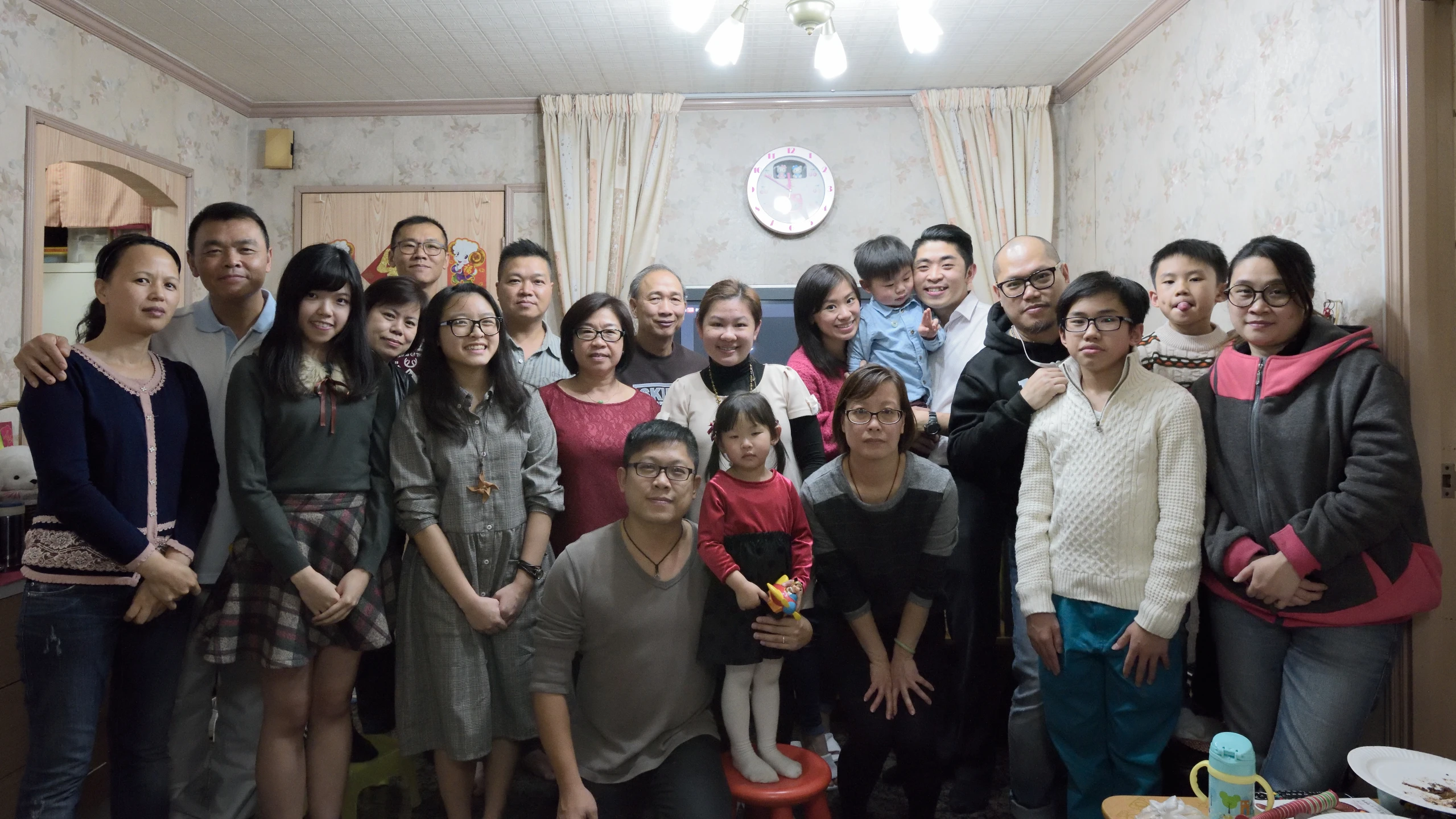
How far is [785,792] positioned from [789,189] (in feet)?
10.8

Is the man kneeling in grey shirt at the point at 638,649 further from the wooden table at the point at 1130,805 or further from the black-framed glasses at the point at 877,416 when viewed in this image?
the wooden table at the point at 1130,805

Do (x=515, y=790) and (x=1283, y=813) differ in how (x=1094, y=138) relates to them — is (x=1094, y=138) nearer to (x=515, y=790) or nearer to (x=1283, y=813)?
(x=1283, y=813)

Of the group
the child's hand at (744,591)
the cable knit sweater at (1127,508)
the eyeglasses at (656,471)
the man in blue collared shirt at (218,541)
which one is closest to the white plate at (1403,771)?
the cable knit sweater at (1127,508)

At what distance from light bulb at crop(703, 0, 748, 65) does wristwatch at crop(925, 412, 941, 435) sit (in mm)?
1440

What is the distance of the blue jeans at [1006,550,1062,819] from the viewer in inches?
78.1

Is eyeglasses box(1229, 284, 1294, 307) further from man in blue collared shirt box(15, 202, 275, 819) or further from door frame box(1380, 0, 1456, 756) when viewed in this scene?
man in blue collared shirt box(15, 202, 275, 819)

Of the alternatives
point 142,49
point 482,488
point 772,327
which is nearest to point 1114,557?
point 482,488

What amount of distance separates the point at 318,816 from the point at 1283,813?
6.45 ft

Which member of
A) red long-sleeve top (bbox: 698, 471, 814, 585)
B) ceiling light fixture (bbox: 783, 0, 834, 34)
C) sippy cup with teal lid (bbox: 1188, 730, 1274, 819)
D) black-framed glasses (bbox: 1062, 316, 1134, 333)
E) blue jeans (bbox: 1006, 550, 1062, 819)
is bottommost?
blue jeans (bbox: 1006, 550, 1062, 819)

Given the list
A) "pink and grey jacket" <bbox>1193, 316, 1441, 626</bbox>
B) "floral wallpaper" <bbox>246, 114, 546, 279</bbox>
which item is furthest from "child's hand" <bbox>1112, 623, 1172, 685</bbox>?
"floral wallpaper" <bbox>246, 114, 546, 279</bbox>

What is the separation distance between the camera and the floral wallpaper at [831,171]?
172 inches

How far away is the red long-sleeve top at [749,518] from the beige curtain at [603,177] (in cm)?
264

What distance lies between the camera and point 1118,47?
3633mm

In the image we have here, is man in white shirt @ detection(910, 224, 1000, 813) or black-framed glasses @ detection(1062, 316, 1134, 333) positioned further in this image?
man in white shirt @ detection(910, 224, 1000, 813)
